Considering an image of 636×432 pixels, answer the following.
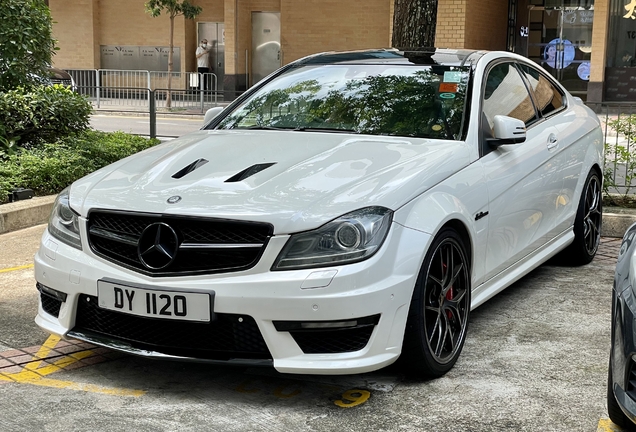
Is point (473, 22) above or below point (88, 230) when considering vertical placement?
above

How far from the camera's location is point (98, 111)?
23438mm

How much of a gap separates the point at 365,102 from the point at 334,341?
175 cm

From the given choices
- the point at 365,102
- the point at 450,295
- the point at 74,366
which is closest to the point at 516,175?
the point at 365,102

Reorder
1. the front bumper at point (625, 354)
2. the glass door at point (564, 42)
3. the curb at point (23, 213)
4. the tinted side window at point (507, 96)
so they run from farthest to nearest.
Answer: the glass door at point (564, 42) < the curb at point (23, 213) < the tinted side window at point (507, 96) < the front bumper at point (625, 354)

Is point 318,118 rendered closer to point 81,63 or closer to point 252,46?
point 252,46

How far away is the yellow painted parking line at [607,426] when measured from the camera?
361 cm

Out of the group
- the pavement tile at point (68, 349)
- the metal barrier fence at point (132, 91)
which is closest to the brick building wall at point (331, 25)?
the metal barrier fence at point (132, 91)

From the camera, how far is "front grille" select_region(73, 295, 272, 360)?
3725 mm

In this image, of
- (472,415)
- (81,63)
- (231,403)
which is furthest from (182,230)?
(81,63)

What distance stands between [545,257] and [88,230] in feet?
9.96

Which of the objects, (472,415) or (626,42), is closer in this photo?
(472,415)

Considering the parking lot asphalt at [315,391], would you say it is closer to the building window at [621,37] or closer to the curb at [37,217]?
the curb at [37,217]

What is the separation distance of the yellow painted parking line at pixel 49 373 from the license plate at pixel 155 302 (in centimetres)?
40

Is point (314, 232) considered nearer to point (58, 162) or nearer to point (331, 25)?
point (58, 162)
